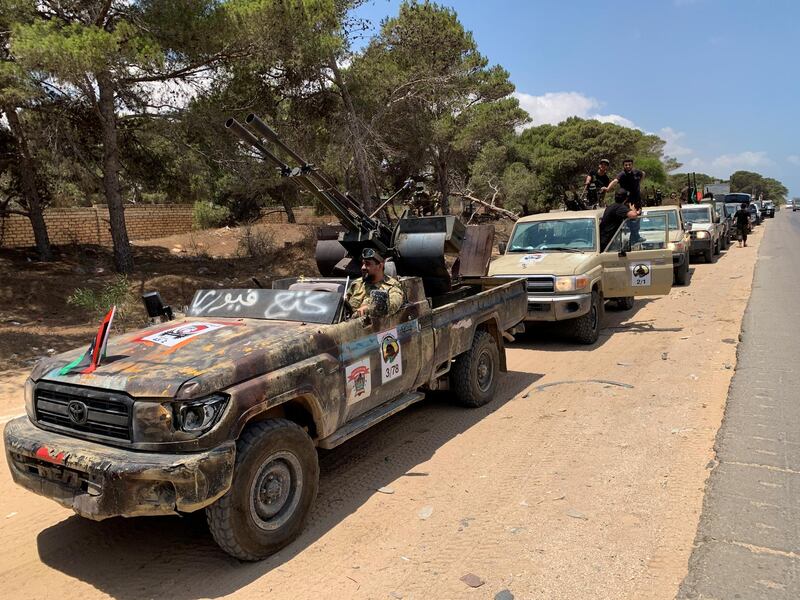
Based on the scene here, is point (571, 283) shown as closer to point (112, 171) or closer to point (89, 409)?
point (89, 409)

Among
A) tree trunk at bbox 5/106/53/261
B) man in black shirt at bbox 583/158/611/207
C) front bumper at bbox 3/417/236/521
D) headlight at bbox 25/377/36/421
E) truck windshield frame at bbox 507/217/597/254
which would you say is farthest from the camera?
tree trunk at bbox 5/106/53/261

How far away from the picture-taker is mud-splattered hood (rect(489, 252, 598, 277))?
8.52 meters

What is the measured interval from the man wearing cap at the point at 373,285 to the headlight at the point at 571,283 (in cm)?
410

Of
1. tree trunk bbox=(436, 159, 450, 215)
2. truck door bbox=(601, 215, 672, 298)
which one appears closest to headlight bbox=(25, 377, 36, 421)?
truck door bbox=(601, 215, 672, 298)

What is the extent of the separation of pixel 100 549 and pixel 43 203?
1505 cm

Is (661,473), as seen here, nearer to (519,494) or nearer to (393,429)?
(519,494)

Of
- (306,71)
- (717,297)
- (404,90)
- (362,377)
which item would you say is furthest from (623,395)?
(404,90)

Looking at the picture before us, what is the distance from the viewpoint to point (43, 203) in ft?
51.8

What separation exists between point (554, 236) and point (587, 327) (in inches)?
76.7

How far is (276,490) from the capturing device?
3537 mm

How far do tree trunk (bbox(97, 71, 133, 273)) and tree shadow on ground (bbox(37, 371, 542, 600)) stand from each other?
10258 mm

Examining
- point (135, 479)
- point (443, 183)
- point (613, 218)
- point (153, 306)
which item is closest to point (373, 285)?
point (153, 306)

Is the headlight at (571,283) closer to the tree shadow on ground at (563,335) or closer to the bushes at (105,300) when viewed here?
the tree shadow on ground at (563,335)

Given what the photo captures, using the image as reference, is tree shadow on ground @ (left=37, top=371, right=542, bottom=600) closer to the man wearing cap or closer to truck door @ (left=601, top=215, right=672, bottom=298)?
the man wearing cap
